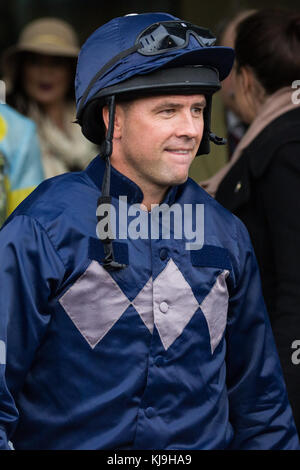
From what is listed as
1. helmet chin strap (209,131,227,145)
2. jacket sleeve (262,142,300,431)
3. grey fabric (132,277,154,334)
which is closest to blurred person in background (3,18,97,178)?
jacket sleeve (262,142,300,431)

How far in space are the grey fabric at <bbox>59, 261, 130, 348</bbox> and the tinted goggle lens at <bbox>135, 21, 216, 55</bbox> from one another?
613 millimetres

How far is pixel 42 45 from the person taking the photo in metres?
5.21

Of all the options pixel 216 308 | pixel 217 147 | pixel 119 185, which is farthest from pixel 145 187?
pixel 217 147

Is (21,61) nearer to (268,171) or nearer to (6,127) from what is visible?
(6,127)

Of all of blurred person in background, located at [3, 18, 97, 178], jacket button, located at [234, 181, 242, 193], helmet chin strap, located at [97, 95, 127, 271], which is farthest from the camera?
blurred person in background, located at [3, 18, 97, 178]

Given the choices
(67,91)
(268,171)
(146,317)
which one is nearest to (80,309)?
(146,317)

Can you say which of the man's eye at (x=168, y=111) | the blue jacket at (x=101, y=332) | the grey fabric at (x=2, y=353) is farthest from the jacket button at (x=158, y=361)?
the man's eye at (x=168, y=111)

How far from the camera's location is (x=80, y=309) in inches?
90.5

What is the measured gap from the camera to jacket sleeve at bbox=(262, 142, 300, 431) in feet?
9.61

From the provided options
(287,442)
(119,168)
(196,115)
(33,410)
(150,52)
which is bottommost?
(287,442)

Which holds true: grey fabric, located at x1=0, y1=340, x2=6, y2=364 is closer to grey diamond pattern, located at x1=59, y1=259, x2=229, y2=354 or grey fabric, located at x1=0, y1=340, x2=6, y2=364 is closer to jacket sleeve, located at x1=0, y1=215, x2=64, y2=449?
jacket sleeve, located at x1=0, y1=215, x2=64, y2=449

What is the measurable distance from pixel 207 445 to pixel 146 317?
41 centimetres

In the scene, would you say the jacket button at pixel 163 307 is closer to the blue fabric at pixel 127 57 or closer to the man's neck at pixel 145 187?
the man's neck at pixel 145 187

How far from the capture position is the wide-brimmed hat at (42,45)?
5.20 metres
